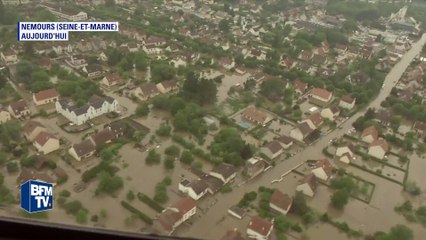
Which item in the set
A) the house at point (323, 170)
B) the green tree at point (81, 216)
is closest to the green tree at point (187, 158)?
the green tree at point (81, 216)

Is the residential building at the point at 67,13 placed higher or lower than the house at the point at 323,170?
lower

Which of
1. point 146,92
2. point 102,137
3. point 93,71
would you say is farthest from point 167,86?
point 102,137

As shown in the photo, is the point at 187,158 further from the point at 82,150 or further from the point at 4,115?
the point at 4,115

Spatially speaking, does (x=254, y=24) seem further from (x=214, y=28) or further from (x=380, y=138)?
(x=380, y=138)

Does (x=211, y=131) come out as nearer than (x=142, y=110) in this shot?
Yes

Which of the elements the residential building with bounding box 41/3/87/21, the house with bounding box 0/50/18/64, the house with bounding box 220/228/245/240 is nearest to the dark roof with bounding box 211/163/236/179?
the house with bounding box 220/228/245/240

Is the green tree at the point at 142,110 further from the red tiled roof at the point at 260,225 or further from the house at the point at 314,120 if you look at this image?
the red tiled roof at the point at 260,225

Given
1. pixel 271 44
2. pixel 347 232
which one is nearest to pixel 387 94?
pixel 271 44
